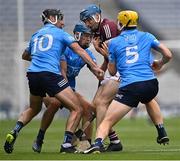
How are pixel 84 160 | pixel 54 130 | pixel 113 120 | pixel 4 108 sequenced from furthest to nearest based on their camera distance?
pixel 4 108 → pixel 54 130 → pixel 113 120 → pixel 84 160

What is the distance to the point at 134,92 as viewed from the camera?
1275 cm

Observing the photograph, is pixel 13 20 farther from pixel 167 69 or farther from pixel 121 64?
pixel 121 64

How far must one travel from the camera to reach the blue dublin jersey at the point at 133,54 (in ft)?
42.0

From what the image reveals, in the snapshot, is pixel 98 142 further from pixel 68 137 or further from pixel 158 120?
pixel 158 120

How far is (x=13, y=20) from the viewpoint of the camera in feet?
108

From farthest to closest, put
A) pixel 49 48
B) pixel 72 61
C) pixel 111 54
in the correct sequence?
1. pixel 72 61
2. pixel 49 48
3. pixel 111 54

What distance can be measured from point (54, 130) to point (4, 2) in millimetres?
11626

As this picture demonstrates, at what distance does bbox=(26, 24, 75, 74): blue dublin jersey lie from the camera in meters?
13.3

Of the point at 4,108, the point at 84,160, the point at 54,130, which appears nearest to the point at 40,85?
the point at 84,160

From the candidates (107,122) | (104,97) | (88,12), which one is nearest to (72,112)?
(104,97)

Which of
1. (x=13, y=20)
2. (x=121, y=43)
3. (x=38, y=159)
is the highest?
(x=121, y=43)

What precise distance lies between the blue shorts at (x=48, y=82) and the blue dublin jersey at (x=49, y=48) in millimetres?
72

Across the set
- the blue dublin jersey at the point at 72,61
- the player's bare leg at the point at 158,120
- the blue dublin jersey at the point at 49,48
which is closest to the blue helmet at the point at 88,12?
the blue dublin jersey at the point at 72,61

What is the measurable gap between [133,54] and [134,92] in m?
0.53
